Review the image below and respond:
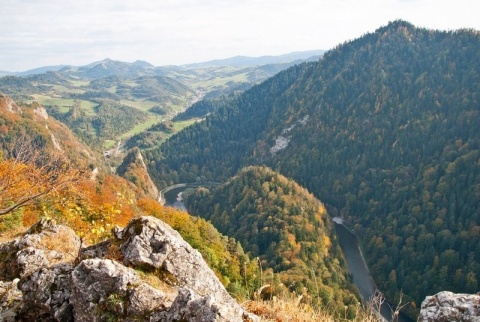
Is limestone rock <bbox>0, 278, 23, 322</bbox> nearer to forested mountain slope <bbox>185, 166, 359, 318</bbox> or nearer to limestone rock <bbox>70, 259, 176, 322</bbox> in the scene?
limestone rock <bbox>70, 259, 176, 322</bbox>

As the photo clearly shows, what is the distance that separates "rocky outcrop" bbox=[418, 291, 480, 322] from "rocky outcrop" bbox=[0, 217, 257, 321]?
14.0 ft

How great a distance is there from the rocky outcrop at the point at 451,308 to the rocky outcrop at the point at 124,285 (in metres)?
4.26

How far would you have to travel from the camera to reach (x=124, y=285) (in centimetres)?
1034

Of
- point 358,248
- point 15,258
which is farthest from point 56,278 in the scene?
point 358,248

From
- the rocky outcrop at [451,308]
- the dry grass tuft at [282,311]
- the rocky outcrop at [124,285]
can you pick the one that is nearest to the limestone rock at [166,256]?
the rocky outcrop at [124,285]

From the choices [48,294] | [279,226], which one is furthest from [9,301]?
[279,226]

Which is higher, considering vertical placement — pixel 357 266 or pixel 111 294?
pixel 111 294

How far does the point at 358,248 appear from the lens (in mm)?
160875

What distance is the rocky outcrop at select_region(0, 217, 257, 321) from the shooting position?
953 cm

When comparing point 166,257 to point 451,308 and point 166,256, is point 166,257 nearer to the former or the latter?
point 166,256

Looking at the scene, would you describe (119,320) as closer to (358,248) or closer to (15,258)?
(15,258)

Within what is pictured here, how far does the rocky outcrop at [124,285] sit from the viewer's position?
31.3ft

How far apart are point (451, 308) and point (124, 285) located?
825 centimetres

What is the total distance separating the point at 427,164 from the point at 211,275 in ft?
681
